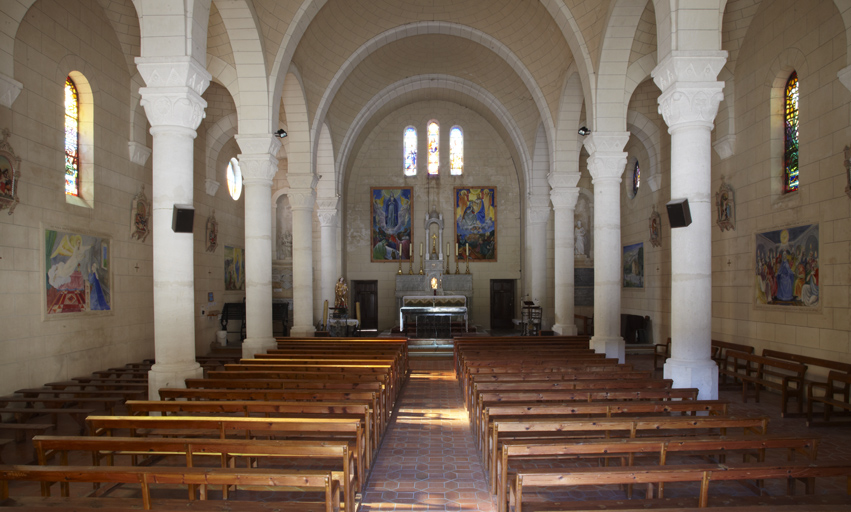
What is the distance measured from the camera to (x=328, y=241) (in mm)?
19922

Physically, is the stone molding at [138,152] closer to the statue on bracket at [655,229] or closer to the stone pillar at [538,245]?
the stone pillar at [538,245]

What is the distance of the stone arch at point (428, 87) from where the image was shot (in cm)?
2005

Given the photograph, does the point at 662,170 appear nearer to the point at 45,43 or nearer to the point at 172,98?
the point at 172,98

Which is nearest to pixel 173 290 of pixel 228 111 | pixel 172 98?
pixel 172 98

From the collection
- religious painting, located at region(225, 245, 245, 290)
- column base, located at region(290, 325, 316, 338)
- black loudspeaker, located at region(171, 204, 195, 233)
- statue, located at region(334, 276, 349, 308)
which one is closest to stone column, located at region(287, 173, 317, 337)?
column base, located at region(290, 325, 316, 338)

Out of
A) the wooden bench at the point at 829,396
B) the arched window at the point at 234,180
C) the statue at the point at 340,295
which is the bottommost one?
the wooden bench at the point at 829,396

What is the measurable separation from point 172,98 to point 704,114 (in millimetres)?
7392

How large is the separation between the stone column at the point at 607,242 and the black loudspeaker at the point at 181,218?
7980 mm

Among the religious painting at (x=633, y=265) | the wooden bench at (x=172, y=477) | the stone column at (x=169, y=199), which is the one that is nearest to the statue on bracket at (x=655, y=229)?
the religious painting at (x=633, y=265)

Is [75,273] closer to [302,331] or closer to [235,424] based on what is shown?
[302,331]

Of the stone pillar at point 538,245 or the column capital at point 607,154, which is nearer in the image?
the column capital at point 607,154

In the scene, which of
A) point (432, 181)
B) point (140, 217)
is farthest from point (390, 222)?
point (140, 217)

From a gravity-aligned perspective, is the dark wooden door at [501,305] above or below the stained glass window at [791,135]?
below

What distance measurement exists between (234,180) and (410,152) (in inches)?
325
